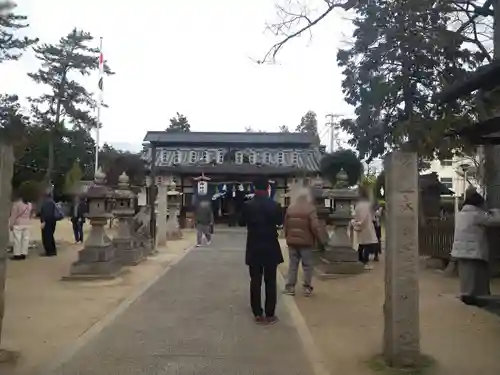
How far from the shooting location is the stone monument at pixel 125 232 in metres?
14.9

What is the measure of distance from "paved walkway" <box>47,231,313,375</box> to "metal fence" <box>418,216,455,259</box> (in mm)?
4669

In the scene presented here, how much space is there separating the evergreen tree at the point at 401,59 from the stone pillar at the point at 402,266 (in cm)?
562

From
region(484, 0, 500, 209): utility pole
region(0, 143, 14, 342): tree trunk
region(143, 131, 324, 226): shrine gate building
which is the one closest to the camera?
region(0, 143, 14, 342): tree trunk

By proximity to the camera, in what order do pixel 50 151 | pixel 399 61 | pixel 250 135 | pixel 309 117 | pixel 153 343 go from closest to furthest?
pixel 153 343
pixel 399 61
pixel 250 135
pixel 50 151
pixel 309 117

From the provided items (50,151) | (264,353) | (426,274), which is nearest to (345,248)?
(426,274)

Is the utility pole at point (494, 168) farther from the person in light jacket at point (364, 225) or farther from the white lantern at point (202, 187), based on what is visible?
the white lantern at point (202, 187)

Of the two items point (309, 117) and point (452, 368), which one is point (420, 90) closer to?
point (452, 368)

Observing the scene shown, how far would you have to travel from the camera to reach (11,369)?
5945 mm

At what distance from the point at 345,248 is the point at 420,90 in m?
8.79

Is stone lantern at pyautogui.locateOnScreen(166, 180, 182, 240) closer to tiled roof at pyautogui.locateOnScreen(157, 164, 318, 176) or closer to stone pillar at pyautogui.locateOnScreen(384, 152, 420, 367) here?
tiled roof at pyautogui.locateOnScreen(157, 164, 318, 176)

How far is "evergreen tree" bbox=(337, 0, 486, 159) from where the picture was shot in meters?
15.4

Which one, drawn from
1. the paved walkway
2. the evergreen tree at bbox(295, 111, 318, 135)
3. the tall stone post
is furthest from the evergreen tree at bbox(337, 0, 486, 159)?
the evergreen tree at bbox(295, 111, 318, 135)

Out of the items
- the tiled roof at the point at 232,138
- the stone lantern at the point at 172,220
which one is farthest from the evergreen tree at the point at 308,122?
the stone lantern at the point at 172,220

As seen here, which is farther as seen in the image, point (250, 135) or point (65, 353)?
point (250, 135)
